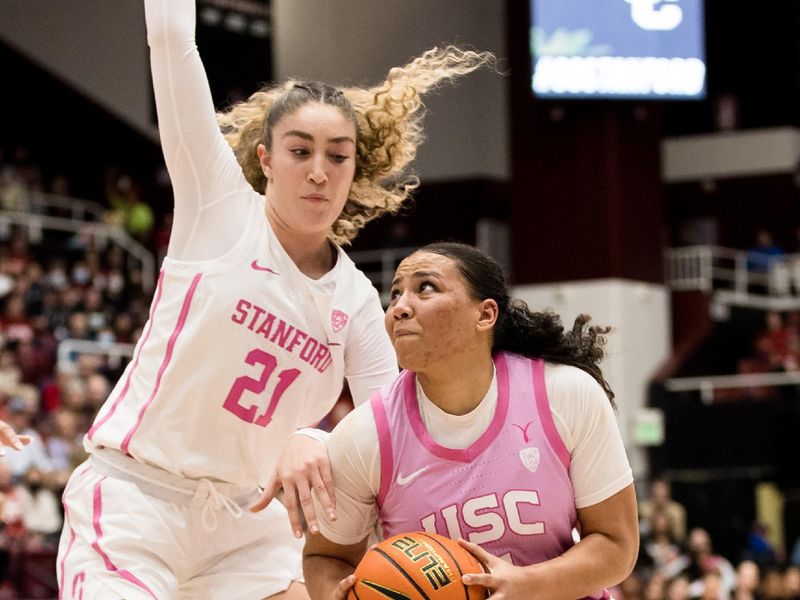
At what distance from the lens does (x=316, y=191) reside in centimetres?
391

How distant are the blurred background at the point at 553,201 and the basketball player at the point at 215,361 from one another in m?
8.06

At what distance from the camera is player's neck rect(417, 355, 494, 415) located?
369 centimetres

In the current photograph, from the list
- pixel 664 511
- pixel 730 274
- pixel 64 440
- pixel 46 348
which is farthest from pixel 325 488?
pixel 730 274

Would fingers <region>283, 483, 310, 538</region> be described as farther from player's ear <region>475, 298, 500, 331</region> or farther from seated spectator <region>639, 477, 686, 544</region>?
seated spectator <region>639, 477, 686, 544</region>

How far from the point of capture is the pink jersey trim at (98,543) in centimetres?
371

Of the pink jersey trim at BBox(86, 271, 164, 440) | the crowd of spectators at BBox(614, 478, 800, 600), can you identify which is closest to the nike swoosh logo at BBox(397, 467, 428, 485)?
the pink jersey trim at BBox(86, 271, 164, 440)

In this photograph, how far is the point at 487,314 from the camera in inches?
147

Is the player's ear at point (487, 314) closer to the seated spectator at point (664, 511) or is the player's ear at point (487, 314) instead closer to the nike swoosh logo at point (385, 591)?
the nike swoosh logo at point (385, 591)

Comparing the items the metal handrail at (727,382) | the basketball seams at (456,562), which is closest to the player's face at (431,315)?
the basketball seams at (456,562)

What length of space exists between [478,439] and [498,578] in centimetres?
40

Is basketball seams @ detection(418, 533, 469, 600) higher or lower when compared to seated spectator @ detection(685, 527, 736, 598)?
higher

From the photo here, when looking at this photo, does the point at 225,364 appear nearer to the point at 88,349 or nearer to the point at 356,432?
the point at 356,432

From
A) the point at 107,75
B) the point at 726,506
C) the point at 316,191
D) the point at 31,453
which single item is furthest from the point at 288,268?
the point at 107,75

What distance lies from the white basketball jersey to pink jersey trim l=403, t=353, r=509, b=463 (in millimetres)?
392
